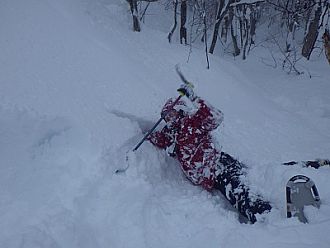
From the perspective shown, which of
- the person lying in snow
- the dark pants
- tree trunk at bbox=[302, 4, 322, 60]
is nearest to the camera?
the dark pants

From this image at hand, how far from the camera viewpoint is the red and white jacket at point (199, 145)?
4.00m

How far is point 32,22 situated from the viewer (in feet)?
18.0

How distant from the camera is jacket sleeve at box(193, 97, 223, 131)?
3.98 metres

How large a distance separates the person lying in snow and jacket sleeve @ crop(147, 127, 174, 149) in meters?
0.06

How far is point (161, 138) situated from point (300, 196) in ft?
5.54

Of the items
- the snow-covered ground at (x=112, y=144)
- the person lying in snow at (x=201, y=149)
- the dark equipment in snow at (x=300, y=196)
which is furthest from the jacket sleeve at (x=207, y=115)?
the dark equipment in snow at (x=300, y=196)

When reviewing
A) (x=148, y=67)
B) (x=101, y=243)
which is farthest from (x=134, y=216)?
(x=148, y=67)

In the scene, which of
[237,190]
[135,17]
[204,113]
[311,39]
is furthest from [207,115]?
[311,39]

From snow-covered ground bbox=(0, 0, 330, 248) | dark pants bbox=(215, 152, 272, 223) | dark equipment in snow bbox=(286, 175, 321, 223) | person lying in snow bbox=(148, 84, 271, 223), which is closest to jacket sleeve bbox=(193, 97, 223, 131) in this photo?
person lying in snow bbox=(148, 84, 271, 223)

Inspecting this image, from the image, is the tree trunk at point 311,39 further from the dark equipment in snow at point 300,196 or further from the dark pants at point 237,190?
the dark equipment in snow at point 300,196

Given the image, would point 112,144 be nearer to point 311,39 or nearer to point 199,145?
point 199,145

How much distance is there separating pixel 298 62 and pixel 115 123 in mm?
6580

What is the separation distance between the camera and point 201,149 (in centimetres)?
407

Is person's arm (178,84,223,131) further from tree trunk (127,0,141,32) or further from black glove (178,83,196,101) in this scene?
tree trunk (127,0,141,32)
